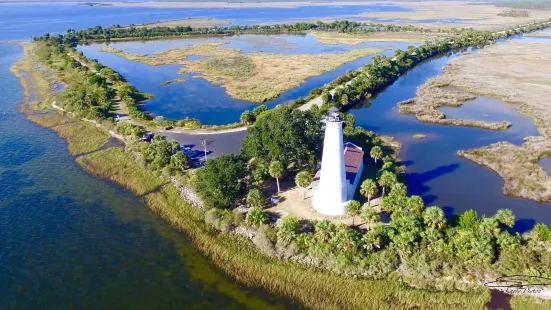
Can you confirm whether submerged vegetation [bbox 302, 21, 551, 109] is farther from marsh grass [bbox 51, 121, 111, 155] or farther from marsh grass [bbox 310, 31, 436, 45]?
marsh grass [bbox 51, 121, 111, 155]

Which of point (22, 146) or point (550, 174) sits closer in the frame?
point (550, 174)

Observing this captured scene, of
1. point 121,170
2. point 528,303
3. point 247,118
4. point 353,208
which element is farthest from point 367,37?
point 528,303

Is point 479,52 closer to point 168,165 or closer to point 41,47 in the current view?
point 168,165

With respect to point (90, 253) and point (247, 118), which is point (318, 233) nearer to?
point (90, 253)

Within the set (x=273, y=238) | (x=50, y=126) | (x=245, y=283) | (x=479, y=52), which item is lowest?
(x=245, y=283)

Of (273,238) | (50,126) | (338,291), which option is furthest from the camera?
(50,126)

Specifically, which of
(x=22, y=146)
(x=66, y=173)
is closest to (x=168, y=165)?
(x=66, y=173)
